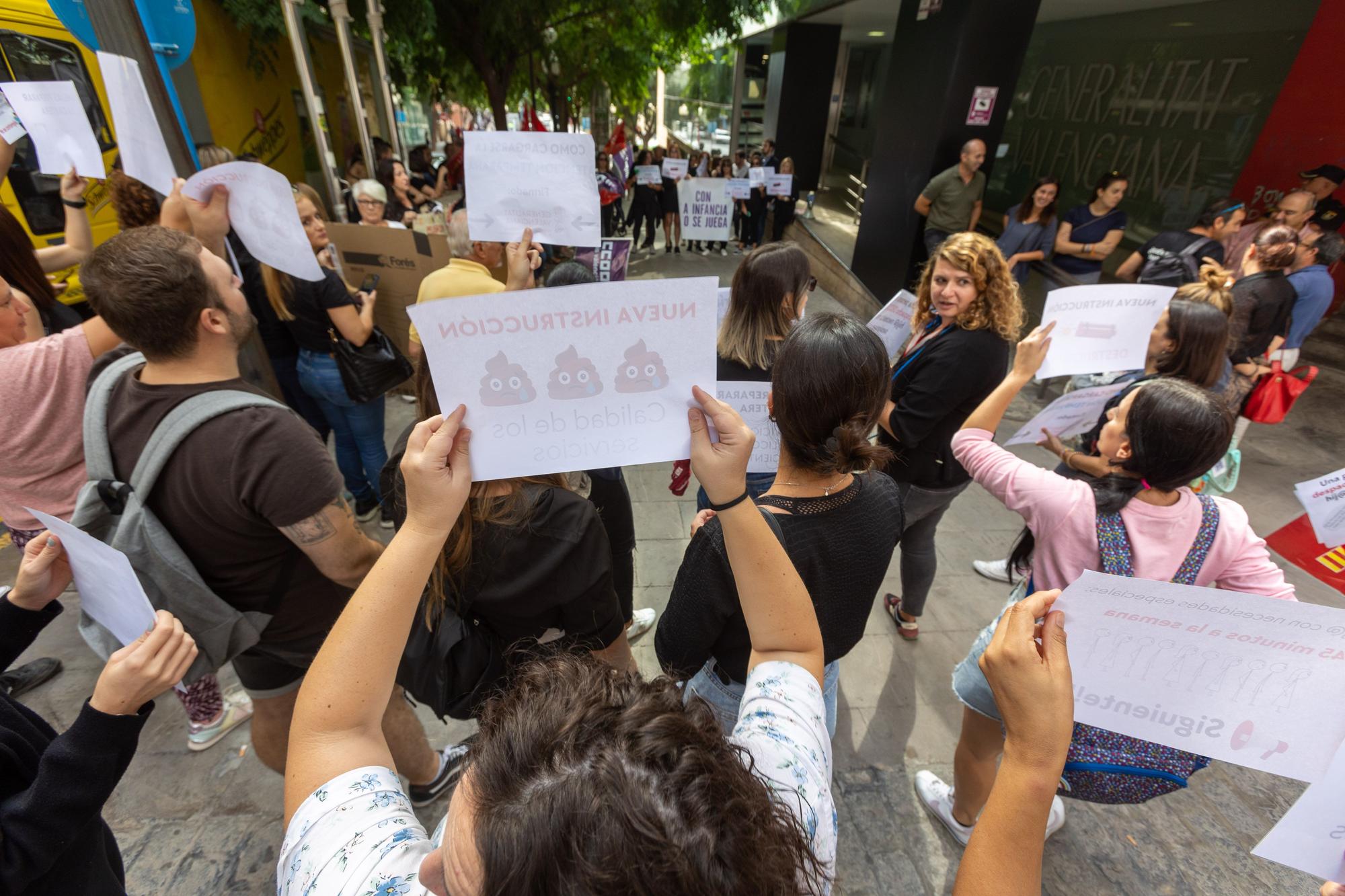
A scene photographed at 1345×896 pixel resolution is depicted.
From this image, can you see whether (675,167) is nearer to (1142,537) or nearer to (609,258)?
(609,258)

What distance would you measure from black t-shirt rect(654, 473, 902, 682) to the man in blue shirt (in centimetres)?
426

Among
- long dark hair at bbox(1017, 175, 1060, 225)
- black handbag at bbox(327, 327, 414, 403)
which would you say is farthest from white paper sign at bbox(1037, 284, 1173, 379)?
long dark hair at bbox(1017, 175, 1060, 225)

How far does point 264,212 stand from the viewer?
2342mm

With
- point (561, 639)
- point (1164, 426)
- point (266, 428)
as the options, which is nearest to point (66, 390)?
point (266, 428)

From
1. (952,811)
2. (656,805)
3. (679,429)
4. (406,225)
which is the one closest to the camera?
(656,805)

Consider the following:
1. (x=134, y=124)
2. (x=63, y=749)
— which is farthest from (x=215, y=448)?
(x=134, y=124)

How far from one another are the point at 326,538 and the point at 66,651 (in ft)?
8.19

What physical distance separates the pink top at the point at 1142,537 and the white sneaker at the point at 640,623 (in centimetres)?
190

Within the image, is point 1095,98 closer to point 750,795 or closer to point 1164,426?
point 1164,426

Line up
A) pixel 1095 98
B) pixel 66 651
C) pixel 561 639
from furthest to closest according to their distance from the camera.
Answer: pixel 1095 98 → pixel 66 651 → pixel 561 639

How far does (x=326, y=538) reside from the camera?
161cm

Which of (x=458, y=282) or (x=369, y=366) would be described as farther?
(x=369, y=366)

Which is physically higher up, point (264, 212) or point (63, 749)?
point (264, 212)

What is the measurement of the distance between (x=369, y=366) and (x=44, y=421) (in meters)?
1.52
